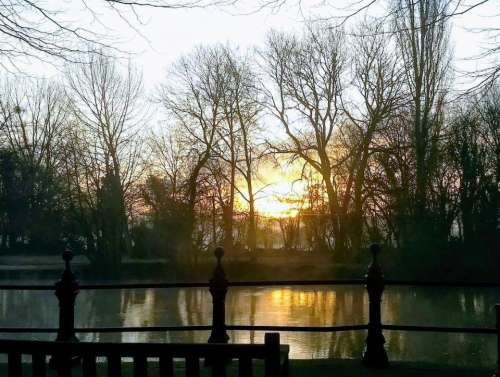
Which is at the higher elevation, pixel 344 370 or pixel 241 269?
pixel 344 370

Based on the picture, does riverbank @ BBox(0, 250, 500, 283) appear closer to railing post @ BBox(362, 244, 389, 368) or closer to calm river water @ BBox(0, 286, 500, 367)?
calm river water @ BBox(0, 286, 500, 367)

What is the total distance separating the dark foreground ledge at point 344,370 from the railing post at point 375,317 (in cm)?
11

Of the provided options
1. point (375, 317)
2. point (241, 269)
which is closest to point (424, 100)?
point (241, 269)

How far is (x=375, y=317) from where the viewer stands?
5.86m

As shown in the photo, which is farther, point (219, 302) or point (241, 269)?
point (241, 269)

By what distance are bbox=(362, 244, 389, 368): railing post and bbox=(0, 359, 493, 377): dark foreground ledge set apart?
0.11m

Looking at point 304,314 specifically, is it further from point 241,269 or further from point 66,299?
point 241,269

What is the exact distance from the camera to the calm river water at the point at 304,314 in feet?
32.2

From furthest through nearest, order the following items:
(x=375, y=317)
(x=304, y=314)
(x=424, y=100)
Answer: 1. (x=424, y=100)
2. (x=304, y=314)
3. (x=375, y=317)

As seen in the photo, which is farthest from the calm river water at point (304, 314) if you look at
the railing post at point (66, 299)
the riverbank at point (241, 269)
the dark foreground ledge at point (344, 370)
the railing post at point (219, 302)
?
the riverbank at point (241, 269)

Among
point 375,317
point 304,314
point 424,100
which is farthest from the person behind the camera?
point 424,100

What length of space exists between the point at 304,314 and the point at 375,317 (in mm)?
7024

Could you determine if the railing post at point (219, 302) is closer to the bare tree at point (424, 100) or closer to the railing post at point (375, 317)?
the railing post at point (375, 317)

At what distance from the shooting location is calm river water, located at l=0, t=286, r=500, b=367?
9.80 meters
